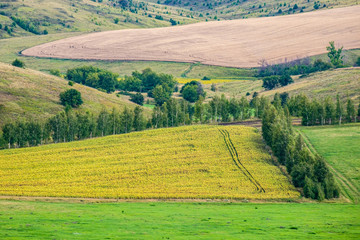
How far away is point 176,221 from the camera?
202ft

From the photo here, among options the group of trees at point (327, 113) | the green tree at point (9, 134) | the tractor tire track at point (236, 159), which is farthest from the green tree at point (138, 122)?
the group of trees at point (327, 113)

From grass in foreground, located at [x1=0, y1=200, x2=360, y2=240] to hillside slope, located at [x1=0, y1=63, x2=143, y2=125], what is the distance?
77107mm

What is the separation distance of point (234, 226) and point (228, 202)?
59.9 ft

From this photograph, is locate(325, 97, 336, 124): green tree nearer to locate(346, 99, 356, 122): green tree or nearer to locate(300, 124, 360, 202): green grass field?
locate(346, 99, 356, 122): green tree

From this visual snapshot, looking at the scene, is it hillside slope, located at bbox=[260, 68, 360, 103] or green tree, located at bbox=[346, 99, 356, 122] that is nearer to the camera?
green tree, located at bbox=[346, 99, 356, 122]

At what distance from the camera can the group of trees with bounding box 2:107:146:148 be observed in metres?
124

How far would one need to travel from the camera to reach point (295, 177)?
8900 centimetres

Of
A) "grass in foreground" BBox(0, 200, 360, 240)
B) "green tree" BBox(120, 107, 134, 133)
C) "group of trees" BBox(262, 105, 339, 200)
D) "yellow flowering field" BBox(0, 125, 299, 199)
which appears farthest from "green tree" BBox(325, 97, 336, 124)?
"grass in foreground" BBox(0, 200, 360, 240)

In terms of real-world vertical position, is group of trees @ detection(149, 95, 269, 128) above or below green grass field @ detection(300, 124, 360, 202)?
above

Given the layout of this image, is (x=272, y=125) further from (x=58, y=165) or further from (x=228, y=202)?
(x=58, y=165)

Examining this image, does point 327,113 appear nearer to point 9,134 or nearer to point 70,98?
point 70,98

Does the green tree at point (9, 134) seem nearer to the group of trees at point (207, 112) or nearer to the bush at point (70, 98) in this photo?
the bush at point (70, 98)

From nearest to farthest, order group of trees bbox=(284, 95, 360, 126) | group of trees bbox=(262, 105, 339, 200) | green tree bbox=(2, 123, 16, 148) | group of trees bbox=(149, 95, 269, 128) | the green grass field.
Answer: group of trees bbox=(262, 105, 339, 200)
the green grass field
green tree bbox=(2, 123, 16, 148)
group of trees bbox=(284, 95, 360, 126)
group of trees bbox=(149, 95, 269, 128)

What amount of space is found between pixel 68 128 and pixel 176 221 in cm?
7482
